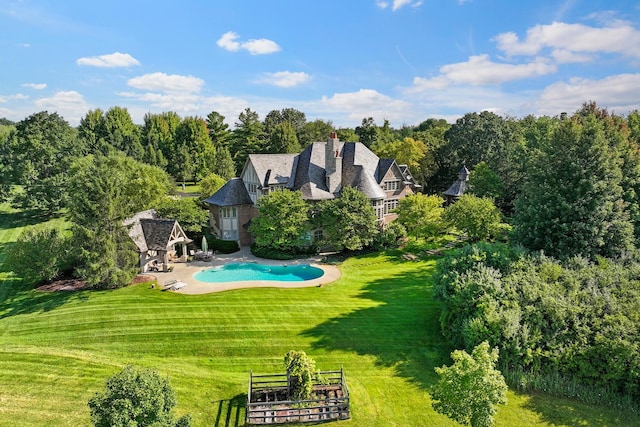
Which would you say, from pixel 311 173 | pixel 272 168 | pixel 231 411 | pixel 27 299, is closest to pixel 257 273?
pixel 272 168

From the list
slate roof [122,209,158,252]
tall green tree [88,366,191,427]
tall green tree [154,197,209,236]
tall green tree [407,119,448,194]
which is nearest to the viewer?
tall green tree [88,366,191,427]

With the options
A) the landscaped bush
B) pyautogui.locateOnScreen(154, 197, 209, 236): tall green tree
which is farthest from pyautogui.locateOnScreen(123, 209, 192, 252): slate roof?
the landscaped bush

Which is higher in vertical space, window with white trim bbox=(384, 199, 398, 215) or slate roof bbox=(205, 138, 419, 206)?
slate roof bbox=(205, 138, 419, 206)

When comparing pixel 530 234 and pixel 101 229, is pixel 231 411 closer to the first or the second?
pixel 101 229

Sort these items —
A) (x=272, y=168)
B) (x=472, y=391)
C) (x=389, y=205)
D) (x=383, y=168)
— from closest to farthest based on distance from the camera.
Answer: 1. (x=472, y=391)
2. (x=272, y=168)
3. (x=383, y=168)
4. (x=389, y=205)

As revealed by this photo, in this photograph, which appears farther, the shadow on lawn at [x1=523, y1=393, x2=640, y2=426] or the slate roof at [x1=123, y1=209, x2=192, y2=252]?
the slate roof at [x1=123, y1=209, x2=192, y2=252]

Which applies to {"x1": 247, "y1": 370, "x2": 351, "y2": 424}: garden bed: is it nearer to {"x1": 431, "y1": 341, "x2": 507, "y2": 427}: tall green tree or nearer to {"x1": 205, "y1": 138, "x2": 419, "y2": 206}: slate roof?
{"x1": 431, "y1": 341, "x2": 507, "y2": 427}: tall green tree
